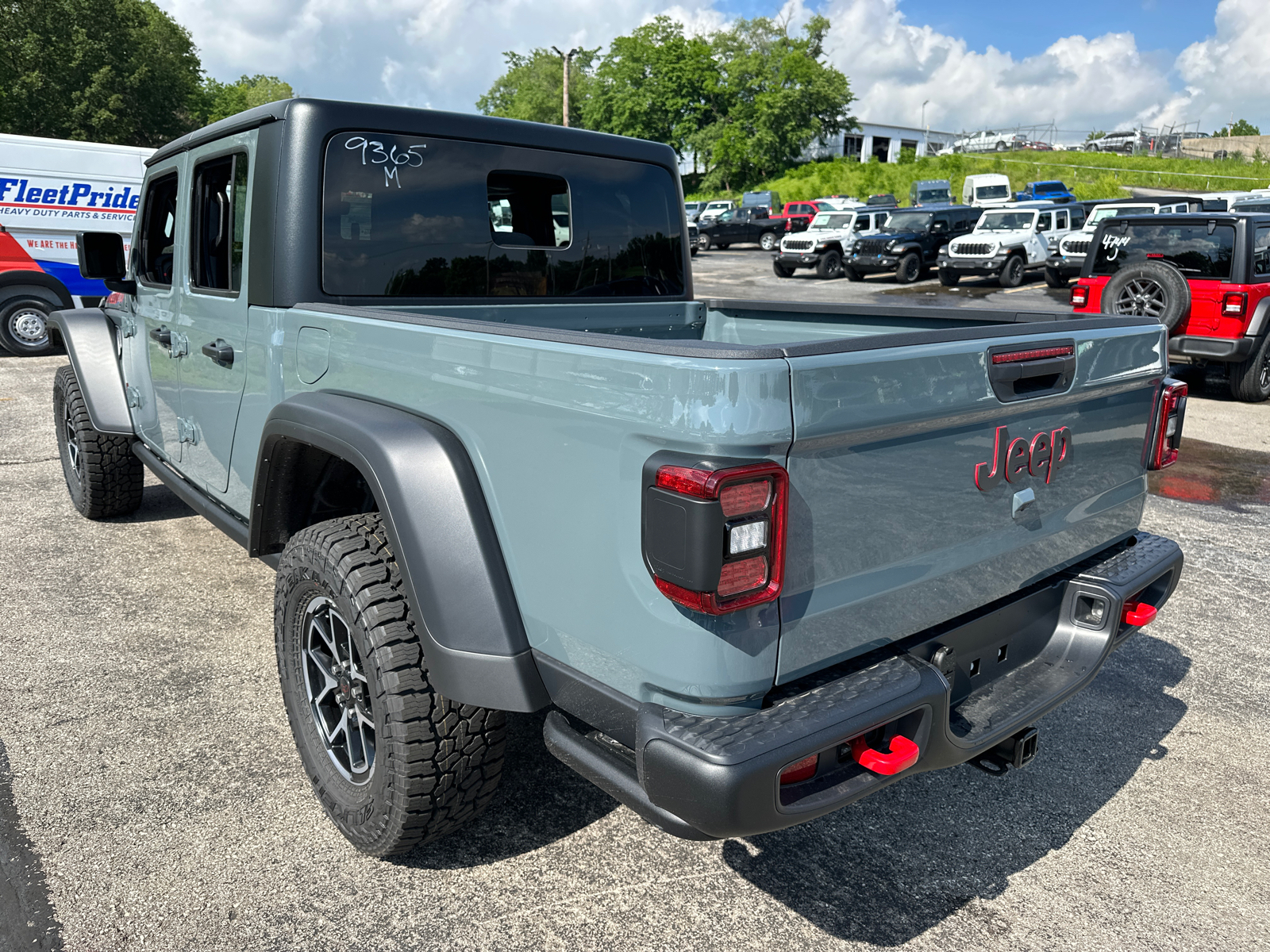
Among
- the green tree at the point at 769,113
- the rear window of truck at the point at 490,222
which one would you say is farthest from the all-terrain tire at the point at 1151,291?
the green tree at the point at 769,113

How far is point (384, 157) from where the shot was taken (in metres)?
2.95

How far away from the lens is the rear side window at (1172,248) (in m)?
9.24

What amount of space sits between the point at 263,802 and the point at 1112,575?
2.52m

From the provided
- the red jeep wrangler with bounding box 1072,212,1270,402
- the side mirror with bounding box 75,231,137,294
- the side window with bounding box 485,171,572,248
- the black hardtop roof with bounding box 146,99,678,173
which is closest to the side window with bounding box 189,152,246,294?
the black hardtop roof with bounding box 146,99,678,173

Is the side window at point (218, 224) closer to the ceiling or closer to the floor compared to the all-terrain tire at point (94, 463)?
closer to the ceiling

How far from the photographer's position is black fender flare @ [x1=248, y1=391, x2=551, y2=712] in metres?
2.04

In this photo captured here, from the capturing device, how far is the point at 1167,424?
272cm

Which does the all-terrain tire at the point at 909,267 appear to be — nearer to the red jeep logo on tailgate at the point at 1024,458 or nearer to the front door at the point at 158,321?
the front door at the point at 158,321

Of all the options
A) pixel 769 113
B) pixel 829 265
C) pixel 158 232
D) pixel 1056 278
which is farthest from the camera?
pixel 769 113

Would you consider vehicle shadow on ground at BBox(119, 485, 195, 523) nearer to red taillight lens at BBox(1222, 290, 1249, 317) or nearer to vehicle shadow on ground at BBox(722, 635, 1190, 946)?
vehicle shadow on ground at BBox(722, 635, 1190, 946)

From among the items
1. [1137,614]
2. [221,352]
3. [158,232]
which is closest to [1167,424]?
[1137,614]

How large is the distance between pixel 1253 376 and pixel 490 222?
9355 millimetres

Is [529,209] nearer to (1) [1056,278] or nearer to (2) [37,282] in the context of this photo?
(2) [37,282]

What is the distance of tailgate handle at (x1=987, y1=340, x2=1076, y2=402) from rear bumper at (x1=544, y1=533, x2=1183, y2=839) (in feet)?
1.82
